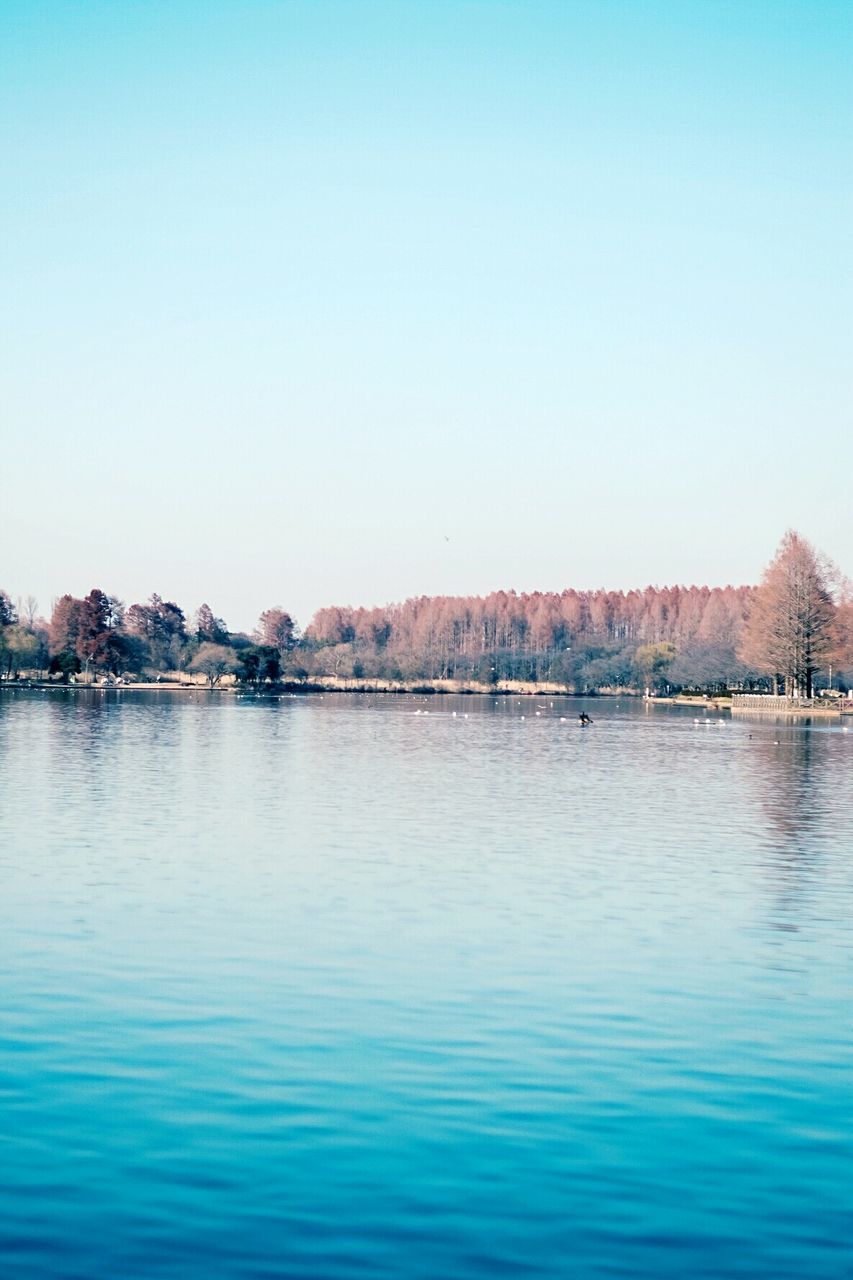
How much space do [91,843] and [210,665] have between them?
149 metres

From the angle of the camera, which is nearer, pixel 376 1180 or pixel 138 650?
pixel 376 1180

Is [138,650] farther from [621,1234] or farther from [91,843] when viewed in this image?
[621,1234]

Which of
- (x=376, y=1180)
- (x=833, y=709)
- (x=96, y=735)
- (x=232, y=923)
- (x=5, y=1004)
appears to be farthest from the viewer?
(x=833, y=709)

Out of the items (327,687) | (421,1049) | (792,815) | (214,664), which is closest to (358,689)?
(327,687)

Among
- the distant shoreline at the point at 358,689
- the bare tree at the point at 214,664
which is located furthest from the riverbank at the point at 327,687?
the bare tree at the point at 214,664

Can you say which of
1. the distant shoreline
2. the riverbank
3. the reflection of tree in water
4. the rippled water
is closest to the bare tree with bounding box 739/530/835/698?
the distant shoreline

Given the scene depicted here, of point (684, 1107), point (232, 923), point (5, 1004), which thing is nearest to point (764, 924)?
point (232, 923)

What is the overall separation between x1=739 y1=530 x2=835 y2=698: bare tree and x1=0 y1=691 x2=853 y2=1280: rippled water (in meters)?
85.2

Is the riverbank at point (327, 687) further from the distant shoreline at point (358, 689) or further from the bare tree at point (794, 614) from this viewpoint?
the bare tree at point (794, 614)

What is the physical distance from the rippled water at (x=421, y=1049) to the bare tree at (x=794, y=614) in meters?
85.2

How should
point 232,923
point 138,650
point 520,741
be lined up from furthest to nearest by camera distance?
point 138,650, point 520,741, point 232,923

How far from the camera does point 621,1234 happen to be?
28.6 ft

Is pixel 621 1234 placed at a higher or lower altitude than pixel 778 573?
lower

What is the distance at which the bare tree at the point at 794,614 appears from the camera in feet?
372
